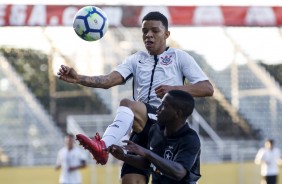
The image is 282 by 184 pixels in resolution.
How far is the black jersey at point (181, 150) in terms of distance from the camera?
Answer: 756 cm

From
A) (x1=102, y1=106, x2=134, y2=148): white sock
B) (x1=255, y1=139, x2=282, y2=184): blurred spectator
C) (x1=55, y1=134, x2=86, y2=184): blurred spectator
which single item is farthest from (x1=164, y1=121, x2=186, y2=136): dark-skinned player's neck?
(x1=255, y1=139, x2=282, y2=184): blurred spectator

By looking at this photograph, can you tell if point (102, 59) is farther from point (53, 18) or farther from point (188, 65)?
point (188, 65)

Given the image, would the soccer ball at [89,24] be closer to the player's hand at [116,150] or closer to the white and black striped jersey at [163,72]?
→ the white and black striped jersey at [163,72]

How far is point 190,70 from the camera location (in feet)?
27.7

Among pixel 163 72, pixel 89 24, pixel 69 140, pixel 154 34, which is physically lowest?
pixel 69 140

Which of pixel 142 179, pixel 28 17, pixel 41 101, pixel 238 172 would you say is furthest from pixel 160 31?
pixel 41 101

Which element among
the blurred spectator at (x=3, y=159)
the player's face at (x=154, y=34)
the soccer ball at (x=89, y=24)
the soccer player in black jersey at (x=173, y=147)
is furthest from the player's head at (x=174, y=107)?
the blurred spectator at (x=3, y=159)

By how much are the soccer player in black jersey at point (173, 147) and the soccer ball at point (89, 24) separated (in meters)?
1.24

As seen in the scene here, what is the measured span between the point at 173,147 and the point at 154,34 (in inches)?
46.8

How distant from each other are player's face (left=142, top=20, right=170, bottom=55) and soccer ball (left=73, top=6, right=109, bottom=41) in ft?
1.57

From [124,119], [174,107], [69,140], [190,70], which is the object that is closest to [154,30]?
[190,70]

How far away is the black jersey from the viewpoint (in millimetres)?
7562

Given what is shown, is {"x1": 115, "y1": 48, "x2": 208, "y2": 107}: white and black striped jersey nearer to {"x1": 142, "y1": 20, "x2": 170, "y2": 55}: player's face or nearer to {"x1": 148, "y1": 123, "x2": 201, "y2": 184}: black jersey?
{"x1": 142, "y1": 20, "x2": 170, "y2": 55}: player's face

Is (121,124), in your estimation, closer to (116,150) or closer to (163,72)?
(116,150)
